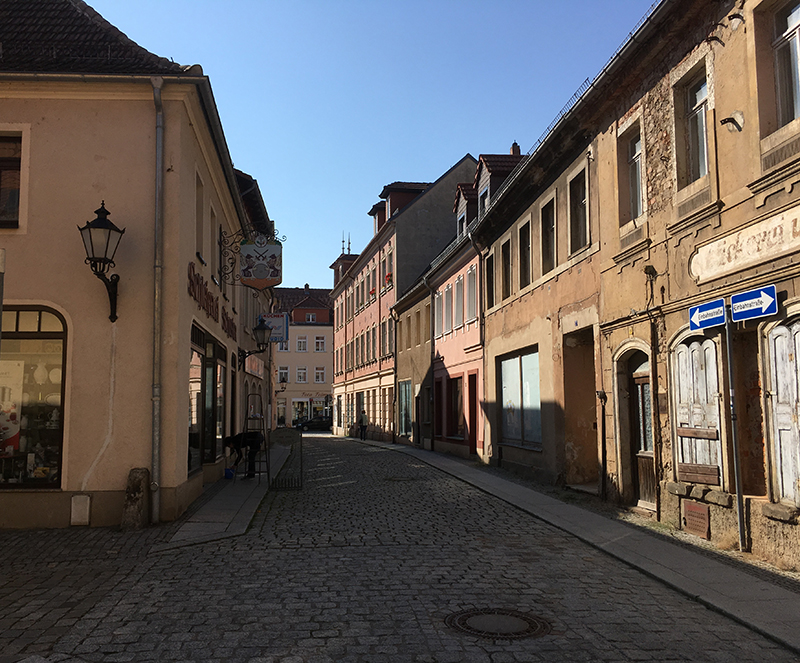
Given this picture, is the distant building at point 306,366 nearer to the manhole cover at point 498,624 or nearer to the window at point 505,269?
the window at point 505,269

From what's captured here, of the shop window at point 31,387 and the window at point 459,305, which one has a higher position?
the window at point 459,305

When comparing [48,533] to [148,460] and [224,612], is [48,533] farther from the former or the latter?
[224,612]

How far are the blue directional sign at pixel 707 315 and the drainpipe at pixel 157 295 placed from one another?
7.37 m

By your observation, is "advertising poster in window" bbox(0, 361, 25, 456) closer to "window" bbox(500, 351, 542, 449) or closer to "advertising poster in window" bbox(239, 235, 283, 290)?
"advertising poster in window" bbox(239, 235, 283, 290)

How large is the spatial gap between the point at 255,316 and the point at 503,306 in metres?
11.1

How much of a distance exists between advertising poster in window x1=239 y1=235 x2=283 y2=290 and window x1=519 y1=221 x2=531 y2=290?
6307 mm

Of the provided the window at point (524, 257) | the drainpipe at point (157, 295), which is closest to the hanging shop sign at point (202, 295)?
the drainpipe at point (157, 295)

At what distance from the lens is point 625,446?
12.5 metres

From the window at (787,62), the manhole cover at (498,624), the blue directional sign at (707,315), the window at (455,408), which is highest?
the window at (787,62)

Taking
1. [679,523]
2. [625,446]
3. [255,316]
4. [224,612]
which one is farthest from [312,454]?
[224,612]

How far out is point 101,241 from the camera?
1038 cm

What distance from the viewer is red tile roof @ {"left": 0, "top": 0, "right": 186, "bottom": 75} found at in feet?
37.4

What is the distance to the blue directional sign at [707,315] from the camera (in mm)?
9039

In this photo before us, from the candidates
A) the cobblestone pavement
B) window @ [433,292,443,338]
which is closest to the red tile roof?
the cobblestone pavement
